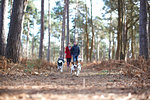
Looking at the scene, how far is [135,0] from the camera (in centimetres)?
1800

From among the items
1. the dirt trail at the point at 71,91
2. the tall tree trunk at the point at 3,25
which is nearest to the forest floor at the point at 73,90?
the dirt trail at the point at 71,91

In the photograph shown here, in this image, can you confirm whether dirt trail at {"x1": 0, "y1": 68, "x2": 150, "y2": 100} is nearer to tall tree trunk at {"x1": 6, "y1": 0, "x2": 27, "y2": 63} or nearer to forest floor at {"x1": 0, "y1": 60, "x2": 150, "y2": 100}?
forest floor at {"x1": 0, "y1": 60, "x2": 150, "y2": 100}

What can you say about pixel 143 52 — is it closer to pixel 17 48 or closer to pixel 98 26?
pixel 17 48

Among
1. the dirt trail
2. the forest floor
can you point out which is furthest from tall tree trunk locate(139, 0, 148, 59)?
the dirt trail

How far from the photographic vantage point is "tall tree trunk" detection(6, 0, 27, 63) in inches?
321

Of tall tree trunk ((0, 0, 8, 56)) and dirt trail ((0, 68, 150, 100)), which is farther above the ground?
tall tree trunk ((0, 0, 8, 56))

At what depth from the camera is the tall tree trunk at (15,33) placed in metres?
8.16

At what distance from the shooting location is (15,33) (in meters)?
8.34

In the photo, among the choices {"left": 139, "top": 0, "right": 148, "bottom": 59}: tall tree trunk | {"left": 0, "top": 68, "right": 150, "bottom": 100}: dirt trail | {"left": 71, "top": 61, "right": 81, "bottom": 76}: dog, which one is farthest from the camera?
{"left": 139, "top": 0, "right": 148, "bottom": 59}: tall tree trunk

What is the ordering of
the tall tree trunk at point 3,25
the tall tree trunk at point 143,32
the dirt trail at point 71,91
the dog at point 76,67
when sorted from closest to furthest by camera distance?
the dirt trail at point 71,91 < the dog at point 76,67 < the tall tree trunk at point 143,32 < the tall tree trunk at point 3,25

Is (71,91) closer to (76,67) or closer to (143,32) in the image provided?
(76,67)

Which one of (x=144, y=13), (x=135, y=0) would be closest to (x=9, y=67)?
(x=144, y=13)

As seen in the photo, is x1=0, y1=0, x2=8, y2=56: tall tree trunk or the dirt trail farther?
x1=0, y1=0, x2=8, y2=56: tall tree trunk

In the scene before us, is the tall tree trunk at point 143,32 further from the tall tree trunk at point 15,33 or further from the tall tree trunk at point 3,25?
the tall tree trunk at point 3,25
